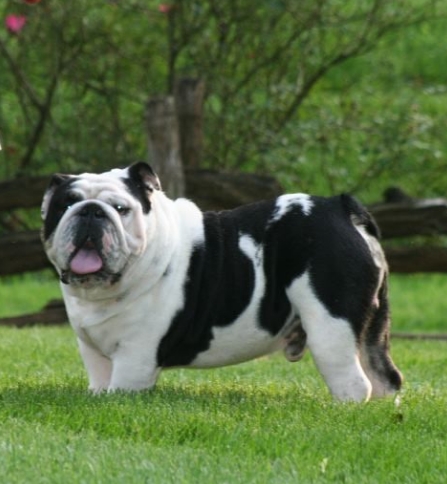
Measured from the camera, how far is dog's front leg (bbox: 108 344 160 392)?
6.23 metres

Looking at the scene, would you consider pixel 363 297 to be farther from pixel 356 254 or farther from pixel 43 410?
pixel 43 410

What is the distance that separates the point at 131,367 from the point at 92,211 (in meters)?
0.74

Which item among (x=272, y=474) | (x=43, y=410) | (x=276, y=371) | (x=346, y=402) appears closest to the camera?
(x=272, y=474)

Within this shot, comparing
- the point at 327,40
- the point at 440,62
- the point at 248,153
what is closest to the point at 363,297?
the point at 248,153

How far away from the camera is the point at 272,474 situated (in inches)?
195

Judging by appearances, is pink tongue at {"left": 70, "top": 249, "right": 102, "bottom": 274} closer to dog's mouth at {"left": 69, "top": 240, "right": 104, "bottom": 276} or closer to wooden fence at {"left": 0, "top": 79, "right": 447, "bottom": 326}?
dog's mouth at {"left": 69, "top": 240, "right": 104, "bottom": 276}

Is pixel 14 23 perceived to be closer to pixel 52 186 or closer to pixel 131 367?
pixel 52 186

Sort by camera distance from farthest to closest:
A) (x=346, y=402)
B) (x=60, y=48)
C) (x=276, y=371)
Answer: (x=60, y=48) < (x=276, y=371) < (x=346, y=402)

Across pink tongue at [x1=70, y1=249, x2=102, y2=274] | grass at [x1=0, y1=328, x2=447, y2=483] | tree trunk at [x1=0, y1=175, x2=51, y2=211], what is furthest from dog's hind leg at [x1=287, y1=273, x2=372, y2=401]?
tree trunk at [x1=0, y1=175, x2=51, y2=211]

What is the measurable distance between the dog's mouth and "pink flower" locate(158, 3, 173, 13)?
6.03m

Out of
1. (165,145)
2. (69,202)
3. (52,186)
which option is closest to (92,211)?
(69,202)

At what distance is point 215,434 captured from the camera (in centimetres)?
546

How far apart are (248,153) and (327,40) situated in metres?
1.57

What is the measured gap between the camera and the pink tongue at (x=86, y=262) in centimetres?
605
